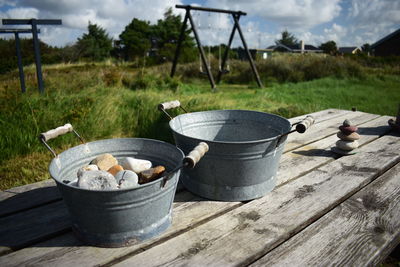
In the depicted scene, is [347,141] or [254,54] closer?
[347,141]

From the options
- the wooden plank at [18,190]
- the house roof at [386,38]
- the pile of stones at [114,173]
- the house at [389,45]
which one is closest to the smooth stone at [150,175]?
the pile of stones at [114,173]

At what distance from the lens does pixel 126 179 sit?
110 centimetres

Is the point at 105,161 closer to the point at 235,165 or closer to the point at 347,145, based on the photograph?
the point at 235,165

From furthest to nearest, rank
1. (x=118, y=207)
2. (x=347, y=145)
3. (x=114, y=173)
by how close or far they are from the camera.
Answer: (x=347, y=145), (x=114, y=173), (x=118, y=207)

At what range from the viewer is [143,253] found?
100 centimetres

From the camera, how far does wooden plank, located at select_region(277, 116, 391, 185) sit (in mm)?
1717

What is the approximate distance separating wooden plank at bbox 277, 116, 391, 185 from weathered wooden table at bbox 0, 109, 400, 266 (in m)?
0.02

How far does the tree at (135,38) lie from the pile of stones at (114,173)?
28.1 m

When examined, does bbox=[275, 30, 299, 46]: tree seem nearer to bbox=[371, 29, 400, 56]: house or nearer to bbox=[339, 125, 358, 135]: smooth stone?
bbox=[371, 29, 400, 56]: house

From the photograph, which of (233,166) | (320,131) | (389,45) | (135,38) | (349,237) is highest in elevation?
(135,38)

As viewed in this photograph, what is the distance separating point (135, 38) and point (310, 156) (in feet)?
98.1

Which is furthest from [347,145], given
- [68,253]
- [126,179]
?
[68,253]

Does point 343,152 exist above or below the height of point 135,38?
below

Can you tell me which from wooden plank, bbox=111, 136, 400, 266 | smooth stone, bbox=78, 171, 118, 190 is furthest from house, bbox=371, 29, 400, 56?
smooth stone, bbox=78, 171, 118, 190
